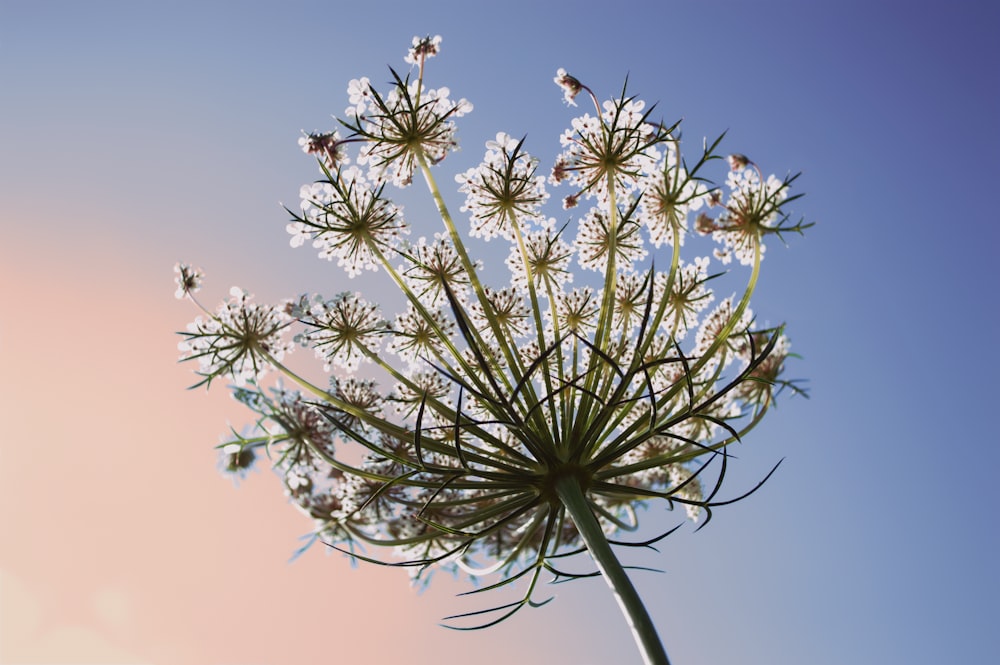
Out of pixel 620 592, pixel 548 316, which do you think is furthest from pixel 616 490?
A: pixel 548 316

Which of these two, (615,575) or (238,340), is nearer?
(615,575)

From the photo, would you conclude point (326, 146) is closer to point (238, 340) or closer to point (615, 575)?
point (238, 340)

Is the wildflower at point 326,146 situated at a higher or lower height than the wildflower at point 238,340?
higher

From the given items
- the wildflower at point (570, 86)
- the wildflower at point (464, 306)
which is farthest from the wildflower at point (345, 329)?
the wildflower at point (570, 86)

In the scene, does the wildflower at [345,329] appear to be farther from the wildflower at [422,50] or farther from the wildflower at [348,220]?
→ the wildflower at [422,50]

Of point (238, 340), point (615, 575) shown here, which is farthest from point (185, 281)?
point (615, 575)

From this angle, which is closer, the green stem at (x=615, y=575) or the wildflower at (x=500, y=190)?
the green stem at (x=615, y=575)

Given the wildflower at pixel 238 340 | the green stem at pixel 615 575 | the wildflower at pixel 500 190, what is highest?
the wildflower at pixel 500 190

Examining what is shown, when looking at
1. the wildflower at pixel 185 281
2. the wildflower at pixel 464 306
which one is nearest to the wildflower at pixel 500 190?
the wildflower at pixel 464 306

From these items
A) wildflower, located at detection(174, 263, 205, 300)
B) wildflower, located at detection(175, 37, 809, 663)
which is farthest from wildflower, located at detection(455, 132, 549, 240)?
wildflower, located at detection(174, 263, 205, 300)

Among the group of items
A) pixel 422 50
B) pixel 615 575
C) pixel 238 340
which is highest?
pixel 422 50

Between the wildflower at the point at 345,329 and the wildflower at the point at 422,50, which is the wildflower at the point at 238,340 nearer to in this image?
the wildflower at the point at 345,329
